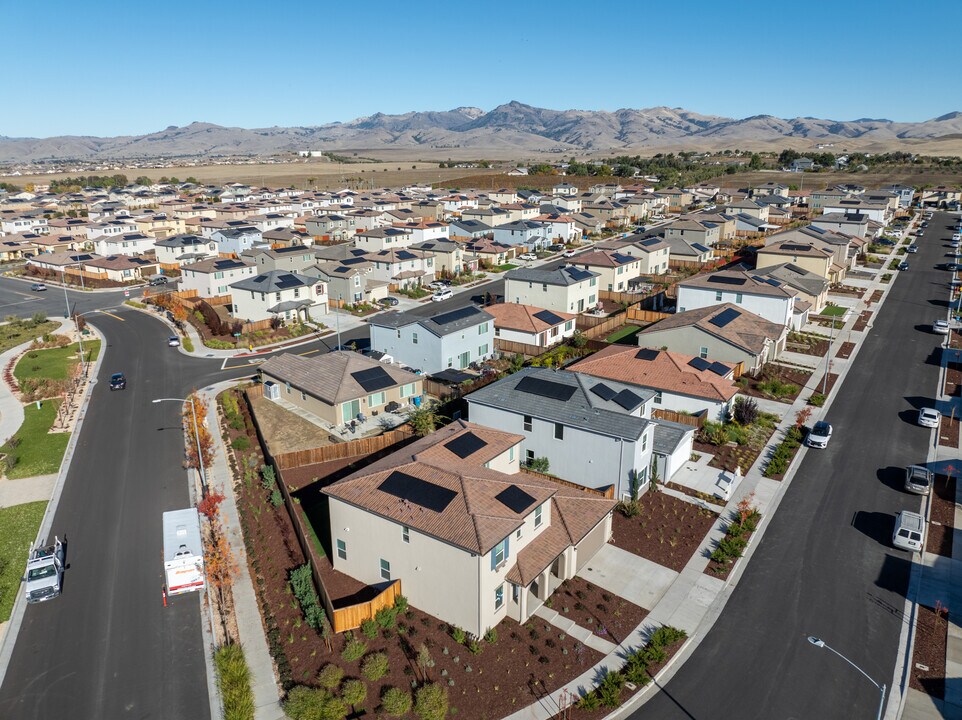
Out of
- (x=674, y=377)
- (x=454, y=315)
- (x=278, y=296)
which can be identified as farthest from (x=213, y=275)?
(x=674, y=377)

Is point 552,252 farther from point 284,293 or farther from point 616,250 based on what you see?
point 284,293

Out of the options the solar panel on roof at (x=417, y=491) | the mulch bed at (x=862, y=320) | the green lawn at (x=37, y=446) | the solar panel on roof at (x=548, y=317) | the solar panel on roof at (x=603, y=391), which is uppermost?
the solar panel on roof at (x=603, y=391)

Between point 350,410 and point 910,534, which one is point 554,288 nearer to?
point 350,410

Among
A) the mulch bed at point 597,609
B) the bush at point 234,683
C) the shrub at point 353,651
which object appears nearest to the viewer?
the bush at point 234,683

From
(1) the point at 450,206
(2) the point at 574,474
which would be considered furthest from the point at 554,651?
(1) the point at 450,206

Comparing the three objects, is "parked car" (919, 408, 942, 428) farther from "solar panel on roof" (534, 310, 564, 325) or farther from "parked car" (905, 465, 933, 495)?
"solar panel on roof" (534, 310, 564, 325)

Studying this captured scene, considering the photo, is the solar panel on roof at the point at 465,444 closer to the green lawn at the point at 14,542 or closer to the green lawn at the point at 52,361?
the green lawn at the point at 14,542

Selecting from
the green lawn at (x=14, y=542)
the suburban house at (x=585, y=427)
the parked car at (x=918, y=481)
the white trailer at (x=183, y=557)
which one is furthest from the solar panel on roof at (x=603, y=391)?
the green lawn at (x=14, y=542)
